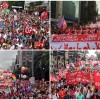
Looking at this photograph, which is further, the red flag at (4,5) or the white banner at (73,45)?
the red flag at (4,5)

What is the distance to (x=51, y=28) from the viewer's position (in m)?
3.75

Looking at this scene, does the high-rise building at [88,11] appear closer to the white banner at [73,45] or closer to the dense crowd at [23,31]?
the white banner at [73,45]

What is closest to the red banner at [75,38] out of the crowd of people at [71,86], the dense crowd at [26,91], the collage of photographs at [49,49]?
the collage of photographs at [49,49]

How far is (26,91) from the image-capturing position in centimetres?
380

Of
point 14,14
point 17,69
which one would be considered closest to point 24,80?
point 17,69

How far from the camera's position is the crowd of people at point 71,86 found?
12.1 ft

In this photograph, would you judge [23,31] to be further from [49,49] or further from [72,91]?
[72,91]

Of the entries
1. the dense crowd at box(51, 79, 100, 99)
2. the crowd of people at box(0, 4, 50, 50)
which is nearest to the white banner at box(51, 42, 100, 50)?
the crowd of people at box(0, 4, 50, 50)

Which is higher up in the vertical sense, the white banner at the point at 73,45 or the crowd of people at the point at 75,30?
the crowd of people at the point at 75,30

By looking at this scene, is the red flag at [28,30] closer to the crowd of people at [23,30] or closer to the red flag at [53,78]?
the crowd of people at [23,30]

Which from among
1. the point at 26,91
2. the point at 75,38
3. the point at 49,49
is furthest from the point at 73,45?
the point at 26,91

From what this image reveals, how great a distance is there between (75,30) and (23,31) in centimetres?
61

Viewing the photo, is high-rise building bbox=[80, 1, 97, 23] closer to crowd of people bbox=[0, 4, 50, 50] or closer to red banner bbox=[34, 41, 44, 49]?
crowd of people bbox=[0, 4, 50, 50]

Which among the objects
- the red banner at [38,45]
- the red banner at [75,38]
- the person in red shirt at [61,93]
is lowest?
the person in red shirt at [61,93]
